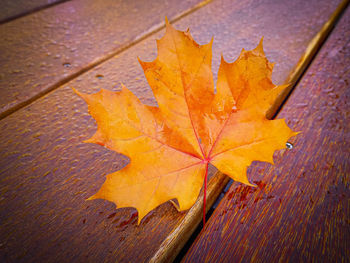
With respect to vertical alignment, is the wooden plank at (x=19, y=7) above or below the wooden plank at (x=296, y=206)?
above

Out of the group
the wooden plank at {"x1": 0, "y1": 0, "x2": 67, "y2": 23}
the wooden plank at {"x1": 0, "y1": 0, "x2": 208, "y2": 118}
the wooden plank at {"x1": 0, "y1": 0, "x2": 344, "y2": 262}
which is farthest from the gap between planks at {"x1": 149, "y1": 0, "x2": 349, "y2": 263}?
the wooden plank at {"x1": 0, "y1": 0, "x2": 67, "y2": 23}

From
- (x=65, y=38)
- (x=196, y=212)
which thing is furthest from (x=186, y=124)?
(x=65, y=38)

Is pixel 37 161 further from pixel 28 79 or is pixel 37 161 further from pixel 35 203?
pixel 28 79

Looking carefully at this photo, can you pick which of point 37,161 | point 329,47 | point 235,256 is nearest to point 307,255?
point 235,256

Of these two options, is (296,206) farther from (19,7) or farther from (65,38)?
(19,7)

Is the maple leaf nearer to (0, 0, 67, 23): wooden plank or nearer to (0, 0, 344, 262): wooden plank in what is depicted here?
(0, 0, 344, 262): wooden plank

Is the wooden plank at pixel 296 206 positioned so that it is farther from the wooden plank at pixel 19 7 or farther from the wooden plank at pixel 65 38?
the wooden plank at pixel 19 7

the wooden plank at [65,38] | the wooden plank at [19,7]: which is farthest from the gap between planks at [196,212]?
the wooden plank at [19,7]
